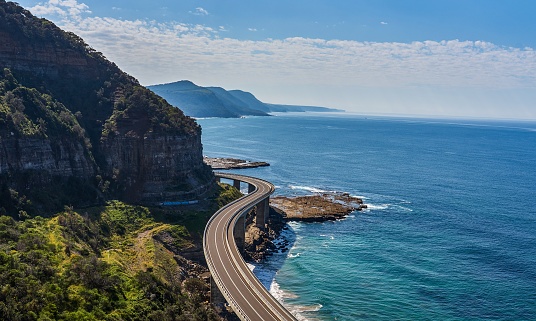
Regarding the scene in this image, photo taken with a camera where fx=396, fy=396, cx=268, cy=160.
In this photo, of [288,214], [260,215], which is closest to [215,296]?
[260,215]

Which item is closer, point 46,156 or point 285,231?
point 46,156

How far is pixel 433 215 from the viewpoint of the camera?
417ft

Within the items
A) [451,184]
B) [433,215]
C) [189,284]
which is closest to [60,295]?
[189,284]

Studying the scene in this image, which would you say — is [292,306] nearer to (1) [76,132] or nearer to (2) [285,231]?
(2) [285,231]

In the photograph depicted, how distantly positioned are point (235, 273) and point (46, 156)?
56.8m

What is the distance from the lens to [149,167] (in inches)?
4417

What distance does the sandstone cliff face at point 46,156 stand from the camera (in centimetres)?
8581

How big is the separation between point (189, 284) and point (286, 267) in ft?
82.0

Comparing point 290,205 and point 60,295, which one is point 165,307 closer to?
point 60,295

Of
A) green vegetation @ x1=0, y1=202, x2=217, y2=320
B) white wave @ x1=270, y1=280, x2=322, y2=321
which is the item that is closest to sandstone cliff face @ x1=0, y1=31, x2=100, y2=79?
green vegetation @ x1=0, y1=202, x2=217, y2=320

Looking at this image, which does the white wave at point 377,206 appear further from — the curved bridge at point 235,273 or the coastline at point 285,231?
the curved bridge at point 235,273

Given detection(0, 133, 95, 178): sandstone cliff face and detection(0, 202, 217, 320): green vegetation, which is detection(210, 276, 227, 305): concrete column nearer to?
detection(0, 202, 217, 320): green vegetation

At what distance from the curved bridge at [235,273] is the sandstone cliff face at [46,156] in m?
37.9

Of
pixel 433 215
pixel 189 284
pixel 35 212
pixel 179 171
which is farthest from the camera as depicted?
pixel 433 215
